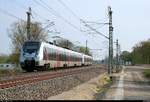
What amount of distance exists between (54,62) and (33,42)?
312 inches

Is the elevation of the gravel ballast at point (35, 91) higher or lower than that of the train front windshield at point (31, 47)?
lower

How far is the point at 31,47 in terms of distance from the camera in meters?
46.4

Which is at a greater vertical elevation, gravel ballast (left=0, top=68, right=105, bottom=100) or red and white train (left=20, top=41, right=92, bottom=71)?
red and white train (left=20, top=41, right=92, bottom=71)

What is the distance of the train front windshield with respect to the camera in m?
46.2

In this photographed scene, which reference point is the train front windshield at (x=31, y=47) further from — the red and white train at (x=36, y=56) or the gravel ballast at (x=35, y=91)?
the gravel ballast at (x=35, y=91)

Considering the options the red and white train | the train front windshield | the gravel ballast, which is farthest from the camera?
the train front windshield

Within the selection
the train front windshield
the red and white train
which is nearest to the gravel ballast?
the red and white train

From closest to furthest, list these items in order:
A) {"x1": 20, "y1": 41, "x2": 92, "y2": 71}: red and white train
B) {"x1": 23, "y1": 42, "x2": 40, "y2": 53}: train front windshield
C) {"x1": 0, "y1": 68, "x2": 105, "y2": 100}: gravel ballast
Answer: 1. {"x1": 0, "y1": 68, "x2": 105, "y2": 100}: gravel ballast
2. {"x1": 20, "y1": 41, "x2": 92, "y2": 71}: red and white train
3. {"x1": 23, "y1": 42, "x2": 40, "y2": 53}: train front windshield

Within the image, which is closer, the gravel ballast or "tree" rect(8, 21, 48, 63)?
the gravel ballast

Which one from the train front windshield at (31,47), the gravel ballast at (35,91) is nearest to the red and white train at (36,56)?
the train front windshield at (31,47)

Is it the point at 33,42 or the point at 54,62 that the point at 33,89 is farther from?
the point at 54,62

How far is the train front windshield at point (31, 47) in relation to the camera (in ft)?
152

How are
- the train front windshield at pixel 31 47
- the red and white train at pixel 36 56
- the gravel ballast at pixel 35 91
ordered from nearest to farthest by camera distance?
the gravel ballast at pixel 35 91 < the red and white train at pixel 36 56 < the train front windshield at pixel 31 47

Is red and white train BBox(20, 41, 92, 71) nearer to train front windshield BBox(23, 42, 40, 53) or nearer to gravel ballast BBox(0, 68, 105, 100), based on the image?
train front windshield BBox(23, 42, 40, 53)
